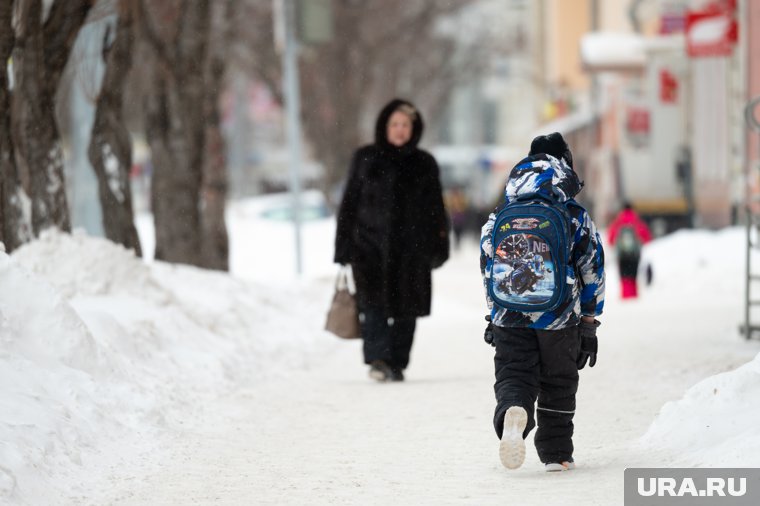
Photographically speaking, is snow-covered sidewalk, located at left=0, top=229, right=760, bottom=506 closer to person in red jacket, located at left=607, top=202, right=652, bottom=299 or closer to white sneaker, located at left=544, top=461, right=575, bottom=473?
white sneaker, located at left=544, top=461, right=575, bottom=473

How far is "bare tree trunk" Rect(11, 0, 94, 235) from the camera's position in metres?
11.6

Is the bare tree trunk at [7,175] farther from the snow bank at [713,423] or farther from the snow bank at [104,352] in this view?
the snow bank at [713,423]

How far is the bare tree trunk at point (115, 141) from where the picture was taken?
512 inches

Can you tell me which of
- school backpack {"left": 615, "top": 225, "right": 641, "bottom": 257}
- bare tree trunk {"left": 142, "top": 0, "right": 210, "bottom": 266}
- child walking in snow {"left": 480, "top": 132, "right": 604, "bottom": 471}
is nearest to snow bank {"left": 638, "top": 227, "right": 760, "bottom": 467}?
child walking in snow {"left": 480, "top": 132, "right": 604, "bottom": 471}

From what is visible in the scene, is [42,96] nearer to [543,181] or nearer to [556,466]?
[543,181]

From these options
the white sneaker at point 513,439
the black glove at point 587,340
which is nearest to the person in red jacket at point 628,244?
the black glove at point 587,340

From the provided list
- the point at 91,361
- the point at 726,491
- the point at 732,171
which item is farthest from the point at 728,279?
the point at 726,491

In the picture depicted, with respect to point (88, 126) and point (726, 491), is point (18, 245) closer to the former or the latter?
point (88, 126)

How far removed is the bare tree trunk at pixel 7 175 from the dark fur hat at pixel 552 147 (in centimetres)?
475

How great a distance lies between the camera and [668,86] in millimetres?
35750

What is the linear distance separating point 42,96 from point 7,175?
0.62 meters

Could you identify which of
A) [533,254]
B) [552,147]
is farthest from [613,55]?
[533,254]

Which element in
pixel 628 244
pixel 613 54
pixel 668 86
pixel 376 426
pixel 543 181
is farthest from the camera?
pixel 613 54

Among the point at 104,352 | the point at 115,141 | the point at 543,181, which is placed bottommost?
the point at 104,352
